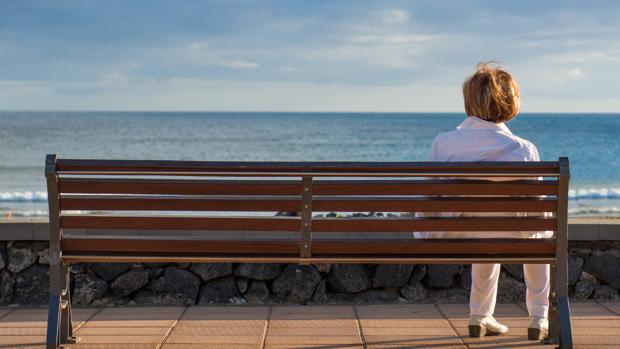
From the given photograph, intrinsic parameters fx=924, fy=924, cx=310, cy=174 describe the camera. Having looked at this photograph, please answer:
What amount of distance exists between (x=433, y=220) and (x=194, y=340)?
4.04 ft

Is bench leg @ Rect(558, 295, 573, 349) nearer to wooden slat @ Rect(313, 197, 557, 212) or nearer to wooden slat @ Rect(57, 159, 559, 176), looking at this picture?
wooden slat @ Rect(313, 197, 557, 212)

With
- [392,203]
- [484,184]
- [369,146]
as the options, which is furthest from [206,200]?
[369,146]

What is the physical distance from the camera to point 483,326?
420 centimetres

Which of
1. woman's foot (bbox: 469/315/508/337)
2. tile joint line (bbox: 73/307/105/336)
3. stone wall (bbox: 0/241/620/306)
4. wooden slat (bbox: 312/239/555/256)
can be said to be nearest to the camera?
wooden slat (bbox: 312/239/555/256)

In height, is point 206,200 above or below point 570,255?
above

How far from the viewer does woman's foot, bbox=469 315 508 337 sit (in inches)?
165

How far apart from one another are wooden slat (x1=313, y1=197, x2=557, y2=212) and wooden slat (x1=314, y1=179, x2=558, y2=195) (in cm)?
3

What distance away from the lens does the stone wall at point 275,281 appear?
16.7ft

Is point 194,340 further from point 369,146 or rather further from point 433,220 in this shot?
point 369,146

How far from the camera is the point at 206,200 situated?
12.2 ft

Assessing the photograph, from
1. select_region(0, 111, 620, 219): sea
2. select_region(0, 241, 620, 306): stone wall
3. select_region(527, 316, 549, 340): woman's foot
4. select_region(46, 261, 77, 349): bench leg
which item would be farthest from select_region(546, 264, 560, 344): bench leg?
select_region(0, 111, 620, 219): sea

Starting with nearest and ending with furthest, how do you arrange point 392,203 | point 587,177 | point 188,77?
point 392,203
point 587,177
point 188,77

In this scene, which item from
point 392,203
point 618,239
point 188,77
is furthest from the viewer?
point 188,77

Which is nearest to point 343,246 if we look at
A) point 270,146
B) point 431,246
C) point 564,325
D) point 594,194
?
point 431,246
